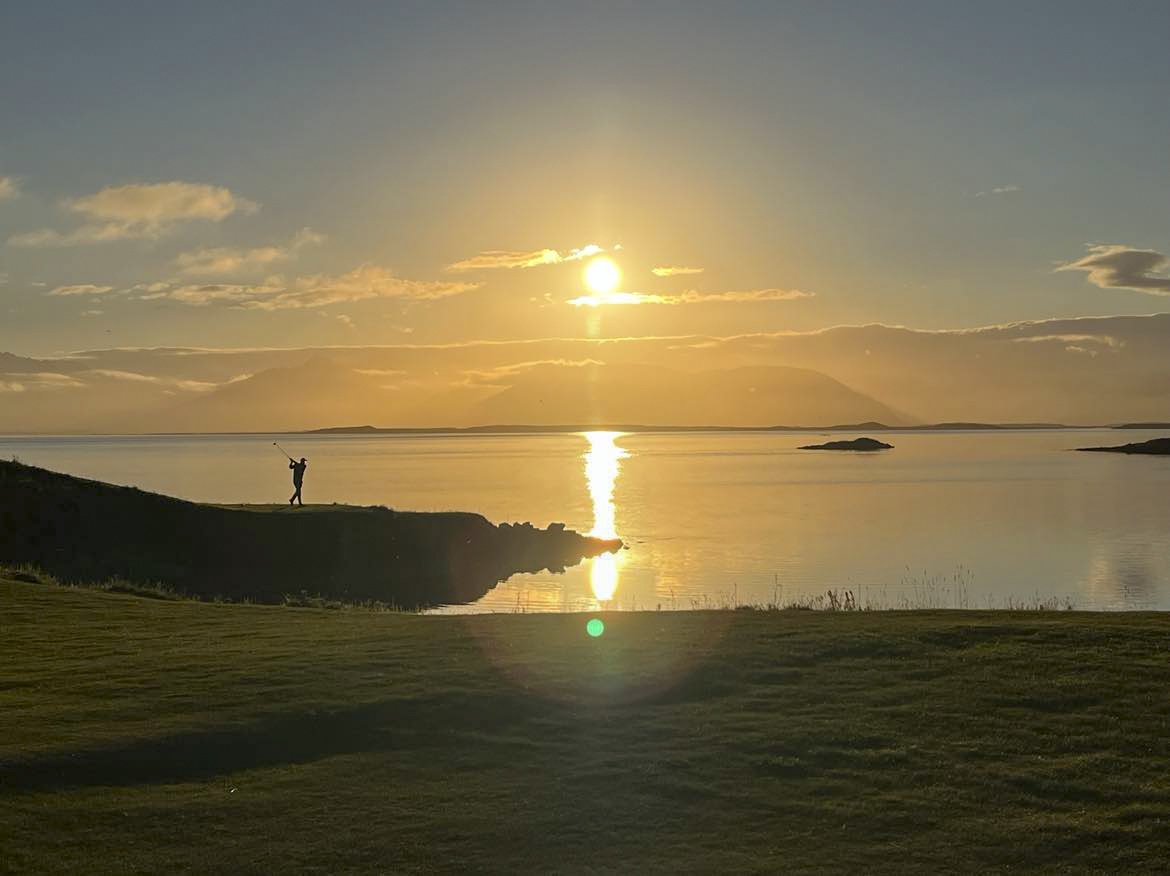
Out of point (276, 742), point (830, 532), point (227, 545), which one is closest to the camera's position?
point (276, 742)

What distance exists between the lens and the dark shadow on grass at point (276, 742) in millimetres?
14172

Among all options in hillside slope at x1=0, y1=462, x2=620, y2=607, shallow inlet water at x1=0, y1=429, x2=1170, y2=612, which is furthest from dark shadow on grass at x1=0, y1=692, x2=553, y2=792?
hillside slope at x1=0, y1=462, x2=620, y2=607

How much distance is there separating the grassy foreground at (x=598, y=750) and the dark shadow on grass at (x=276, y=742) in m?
0.05

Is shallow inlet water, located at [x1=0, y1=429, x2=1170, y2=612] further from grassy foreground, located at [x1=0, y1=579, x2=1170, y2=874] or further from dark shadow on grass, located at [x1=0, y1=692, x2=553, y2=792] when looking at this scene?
dark shadow on grass, located at [x1=0, y1=692, x2=553, y2=792]

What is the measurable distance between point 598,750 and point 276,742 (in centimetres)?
494

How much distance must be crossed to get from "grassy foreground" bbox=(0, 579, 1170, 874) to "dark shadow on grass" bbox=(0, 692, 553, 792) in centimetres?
5

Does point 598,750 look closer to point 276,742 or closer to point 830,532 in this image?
point 276,742

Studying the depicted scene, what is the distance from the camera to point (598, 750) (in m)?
15.4

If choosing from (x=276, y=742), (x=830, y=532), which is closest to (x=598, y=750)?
(x=276, y=742)

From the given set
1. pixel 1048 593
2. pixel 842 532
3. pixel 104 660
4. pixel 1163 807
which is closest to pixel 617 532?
pixel 842 532

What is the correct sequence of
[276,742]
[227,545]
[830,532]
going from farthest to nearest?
[830,532] < [227,545] < [276,742]

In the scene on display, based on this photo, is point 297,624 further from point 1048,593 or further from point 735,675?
point 1048,593

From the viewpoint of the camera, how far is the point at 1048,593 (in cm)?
5247

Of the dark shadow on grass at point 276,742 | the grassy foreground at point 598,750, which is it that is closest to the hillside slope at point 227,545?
the grassy foreground at point 598,750
